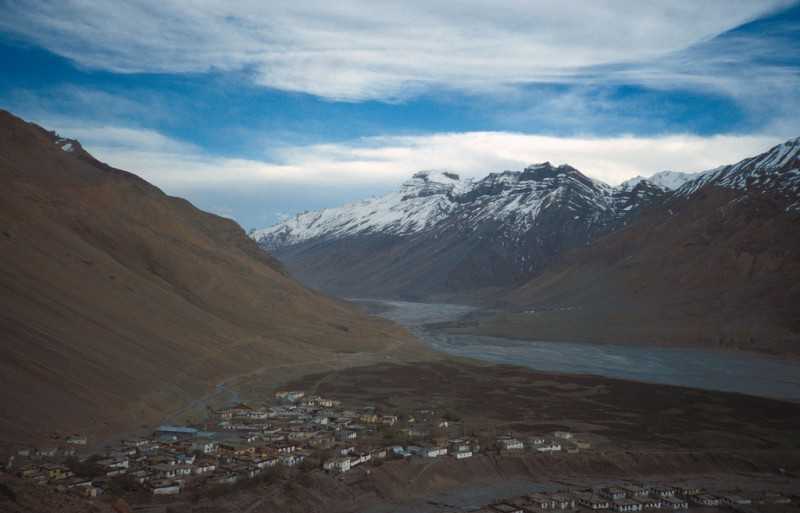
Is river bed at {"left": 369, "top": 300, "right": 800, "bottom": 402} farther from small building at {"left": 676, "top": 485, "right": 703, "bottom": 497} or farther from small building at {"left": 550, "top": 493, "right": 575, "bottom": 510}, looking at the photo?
small building at {"left": 550, "top": 493, "right": 575, "bottom": 510}

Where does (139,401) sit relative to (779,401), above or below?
below

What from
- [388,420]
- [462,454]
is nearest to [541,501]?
[462,454]

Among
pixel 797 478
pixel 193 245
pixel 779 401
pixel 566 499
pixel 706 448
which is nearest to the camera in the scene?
pixel 566 499

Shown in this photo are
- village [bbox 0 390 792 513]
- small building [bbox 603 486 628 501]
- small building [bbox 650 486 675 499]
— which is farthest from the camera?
small building [bbox 650 486 675 499]

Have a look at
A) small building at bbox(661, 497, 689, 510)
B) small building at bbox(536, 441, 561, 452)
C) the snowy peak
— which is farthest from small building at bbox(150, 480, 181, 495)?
the snowy peak

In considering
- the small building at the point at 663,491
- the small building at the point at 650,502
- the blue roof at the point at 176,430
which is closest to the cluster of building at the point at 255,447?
the blue roof at the point at 176,430

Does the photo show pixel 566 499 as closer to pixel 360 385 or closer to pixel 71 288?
pixel 360 385

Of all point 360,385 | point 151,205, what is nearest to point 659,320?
point 360,385

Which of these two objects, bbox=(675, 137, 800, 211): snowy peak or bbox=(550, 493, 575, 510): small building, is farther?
bbox=(675, 137, 800, 211): snowy peak
